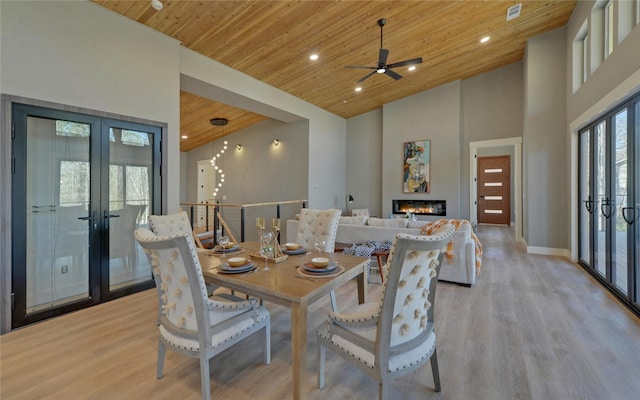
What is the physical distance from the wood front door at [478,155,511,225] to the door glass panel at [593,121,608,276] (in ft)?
18.9

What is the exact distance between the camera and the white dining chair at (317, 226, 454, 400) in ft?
4.27

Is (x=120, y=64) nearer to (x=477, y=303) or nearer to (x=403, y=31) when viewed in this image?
(x=403, y=31)

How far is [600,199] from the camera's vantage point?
3.88 m

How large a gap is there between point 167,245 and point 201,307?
391 mm

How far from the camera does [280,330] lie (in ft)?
8.35

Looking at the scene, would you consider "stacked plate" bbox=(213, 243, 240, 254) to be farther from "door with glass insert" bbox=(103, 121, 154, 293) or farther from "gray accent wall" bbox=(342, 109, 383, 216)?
"gray accent wall" bbox=(342, 109, 383, 216)

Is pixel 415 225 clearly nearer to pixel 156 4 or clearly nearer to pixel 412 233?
pixel 412 233

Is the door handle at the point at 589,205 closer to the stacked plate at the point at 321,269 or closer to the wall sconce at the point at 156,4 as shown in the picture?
the stacked plate at the point at 321,269

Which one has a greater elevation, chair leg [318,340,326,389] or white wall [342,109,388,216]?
white wall [342,109,388,216]

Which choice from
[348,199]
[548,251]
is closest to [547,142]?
[548,251]

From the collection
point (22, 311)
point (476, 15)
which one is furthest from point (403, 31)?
point (22, 311)

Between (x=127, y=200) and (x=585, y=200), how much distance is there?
6574 millimetres

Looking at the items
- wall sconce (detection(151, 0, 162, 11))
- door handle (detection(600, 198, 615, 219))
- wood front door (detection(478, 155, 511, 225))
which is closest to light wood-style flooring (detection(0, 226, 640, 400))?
door handle (detection(600, 198, 615, 219))

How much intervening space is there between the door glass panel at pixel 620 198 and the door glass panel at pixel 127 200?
218 inches
